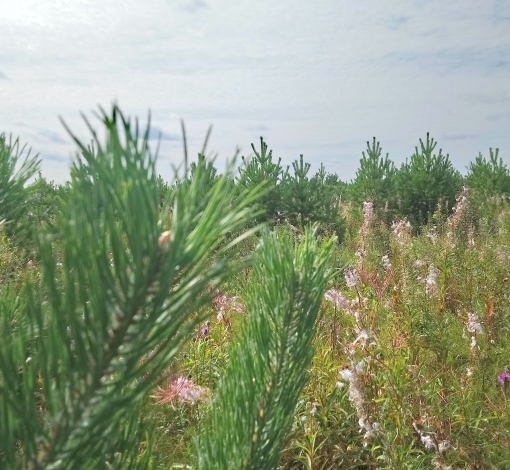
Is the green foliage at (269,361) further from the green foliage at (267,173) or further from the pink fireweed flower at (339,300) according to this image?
the green foliage at (267,173)

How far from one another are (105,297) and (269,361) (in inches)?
22.6

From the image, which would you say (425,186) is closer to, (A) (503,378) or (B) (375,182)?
(B) (375,182)

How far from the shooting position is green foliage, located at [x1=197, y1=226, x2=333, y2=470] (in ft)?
3.23

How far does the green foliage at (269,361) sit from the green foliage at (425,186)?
16.1 metres

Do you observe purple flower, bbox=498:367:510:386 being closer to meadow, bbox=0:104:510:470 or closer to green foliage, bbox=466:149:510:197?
meadow, bbox=0:104:510:470

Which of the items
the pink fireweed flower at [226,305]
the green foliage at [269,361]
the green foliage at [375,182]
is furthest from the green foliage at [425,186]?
the green foliage at [269,361]

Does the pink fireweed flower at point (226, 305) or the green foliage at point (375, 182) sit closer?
the pink fireweed flower at point (226, 305)

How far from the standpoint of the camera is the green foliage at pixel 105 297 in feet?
1.75

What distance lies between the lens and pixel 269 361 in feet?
3.48

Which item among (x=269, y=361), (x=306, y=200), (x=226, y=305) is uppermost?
(x=306, y=200)

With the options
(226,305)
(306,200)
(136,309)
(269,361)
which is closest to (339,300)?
(226,305)

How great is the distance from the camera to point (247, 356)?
104 cm

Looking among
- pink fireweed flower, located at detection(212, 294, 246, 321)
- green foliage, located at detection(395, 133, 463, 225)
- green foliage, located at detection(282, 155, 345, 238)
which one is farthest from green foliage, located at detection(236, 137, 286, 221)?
pink fireweed flower, located at detection(212, 294, 246, 321)

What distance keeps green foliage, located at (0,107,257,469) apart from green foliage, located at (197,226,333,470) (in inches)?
16.2
